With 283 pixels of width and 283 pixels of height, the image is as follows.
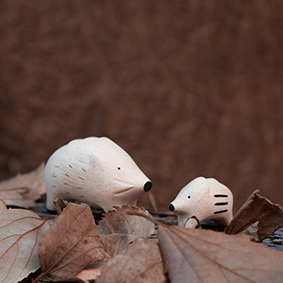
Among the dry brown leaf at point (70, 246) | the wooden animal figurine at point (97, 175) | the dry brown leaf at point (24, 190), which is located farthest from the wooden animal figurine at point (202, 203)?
the dry brown leaf at point (24, 190)

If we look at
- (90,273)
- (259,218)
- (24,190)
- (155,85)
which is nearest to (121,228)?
(90,273)

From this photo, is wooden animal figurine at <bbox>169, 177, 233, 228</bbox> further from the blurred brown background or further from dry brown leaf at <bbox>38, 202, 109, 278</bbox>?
the blurred brown background

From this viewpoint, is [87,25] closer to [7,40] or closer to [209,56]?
[7,40]

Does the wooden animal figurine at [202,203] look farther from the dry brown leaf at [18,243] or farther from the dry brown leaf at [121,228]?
the dry brown leaf at [18,243]

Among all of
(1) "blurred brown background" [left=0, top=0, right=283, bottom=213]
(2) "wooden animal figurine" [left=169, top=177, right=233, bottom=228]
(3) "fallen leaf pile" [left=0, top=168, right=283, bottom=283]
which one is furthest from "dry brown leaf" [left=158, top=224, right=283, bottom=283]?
(1) "blurred brown background" [left=0, top=0, right=283, bottom=213]

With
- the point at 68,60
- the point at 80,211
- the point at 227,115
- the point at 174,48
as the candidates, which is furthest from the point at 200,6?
the point at 80,211

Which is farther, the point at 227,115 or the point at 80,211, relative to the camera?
the point at 227,115
